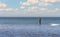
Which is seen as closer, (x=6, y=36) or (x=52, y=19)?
(x=6, y=36)

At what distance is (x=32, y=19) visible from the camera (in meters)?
44.6

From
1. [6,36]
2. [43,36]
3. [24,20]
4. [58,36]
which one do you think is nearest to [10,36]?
[6,36]

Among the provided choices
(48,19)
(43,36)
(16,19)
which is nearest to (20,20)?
(16,19)

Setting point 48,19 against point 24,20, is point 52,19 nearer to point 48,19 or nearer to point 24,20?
point 48,19

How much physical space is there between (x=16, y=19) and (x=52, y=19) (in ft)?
23.3

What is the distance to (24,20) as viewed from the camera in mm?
43688

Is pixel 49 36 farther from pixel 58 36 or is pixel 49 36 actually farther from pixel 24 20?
pixel 24 20

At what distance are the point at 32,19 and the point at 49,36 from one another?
2901 cm

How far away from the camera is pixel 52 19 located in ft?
144

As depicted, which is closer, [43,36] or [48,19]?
[43,36]

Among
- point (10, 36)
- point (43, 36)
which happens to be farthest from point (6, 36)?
point (43, 36)

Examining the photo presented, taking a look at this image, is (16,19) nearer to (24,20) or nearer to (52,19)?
(24,20)

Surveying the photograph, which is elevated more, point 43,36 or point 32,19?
point 43,36

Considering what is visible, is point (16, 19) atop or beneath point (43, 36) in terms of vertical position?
beneath
